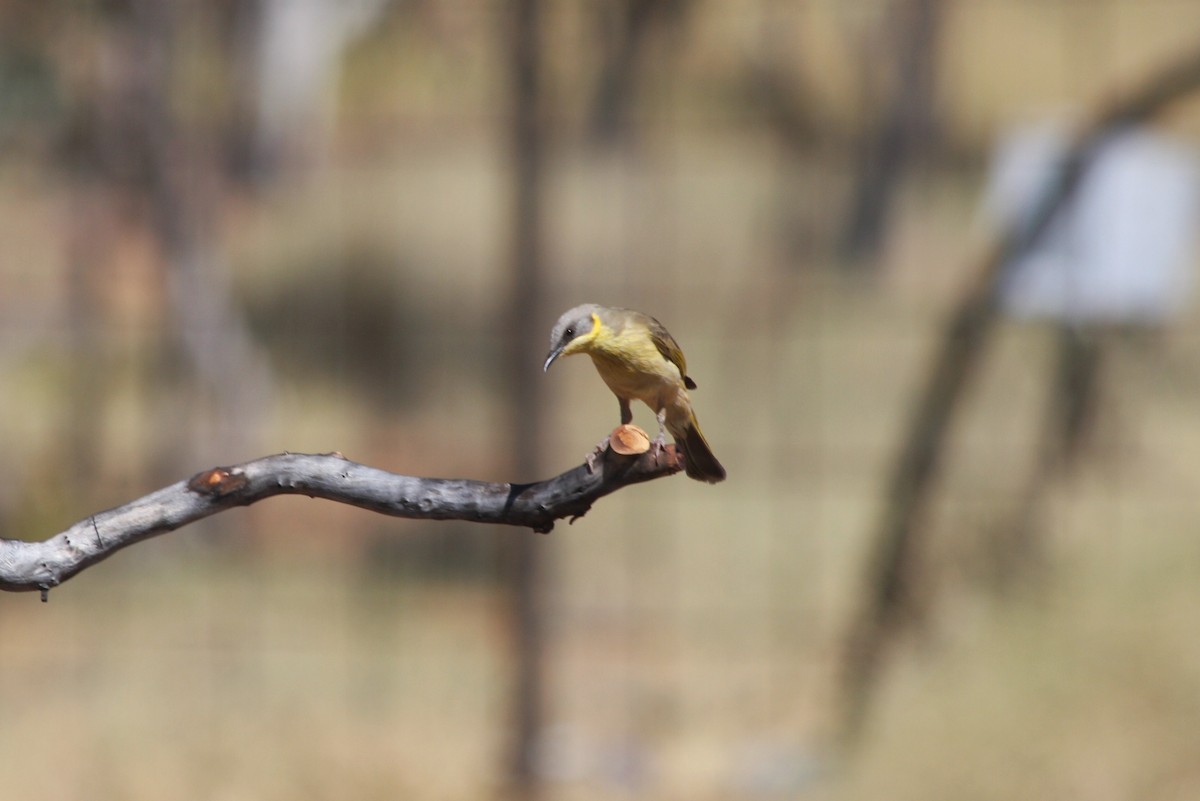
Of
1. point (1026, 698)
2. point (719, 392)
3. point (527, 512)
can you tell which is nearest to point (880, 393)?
point (719, 392)

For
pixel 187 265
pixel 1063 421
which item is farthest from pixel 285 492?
pixel 187 265

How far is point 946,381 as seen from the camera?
555cm

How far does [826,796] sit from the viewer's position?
4.98m

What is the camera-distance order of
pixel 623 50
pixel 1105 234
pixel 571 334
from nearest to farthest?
pixel 571 334 → pixel 1105 234 → pixel 623 50

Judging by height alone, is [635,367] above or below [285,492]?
above

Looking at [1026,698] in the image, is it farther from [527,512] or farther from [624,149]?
[527,512]

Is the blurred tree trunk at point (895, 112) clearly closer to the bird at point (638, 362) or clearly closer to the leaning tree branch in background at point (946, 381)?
the leaning tree branch in background at point (946, 381)

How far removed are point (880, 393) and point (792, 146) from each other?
53.2 inches

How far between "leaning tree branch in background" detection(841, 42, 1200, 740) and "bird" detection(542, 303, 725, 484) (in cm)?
283

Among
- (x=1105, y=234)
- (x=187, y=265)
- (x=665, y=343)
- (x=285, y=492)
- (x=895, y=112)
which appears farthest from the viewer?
(x=895, y=112)

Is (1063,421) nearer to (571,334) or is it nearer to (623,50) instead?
(623,50)

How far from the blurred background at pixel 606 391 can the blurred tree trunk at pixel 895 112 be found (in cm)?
2

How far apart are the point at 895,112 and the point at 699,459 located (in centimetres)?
465

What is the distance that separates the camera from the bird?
2.36 metres
